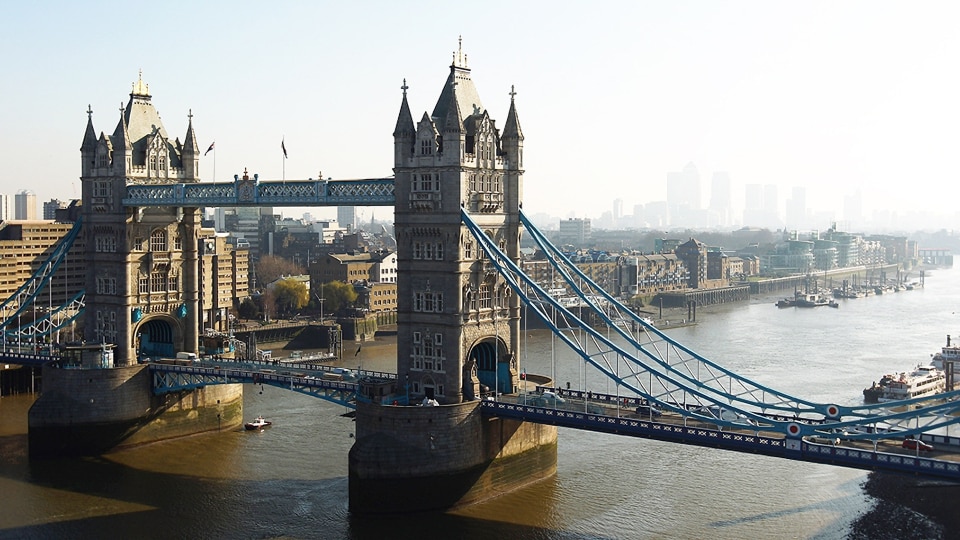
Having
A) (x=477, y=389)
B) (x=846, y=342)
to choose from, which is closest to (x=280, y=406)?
(x=477, y=389)

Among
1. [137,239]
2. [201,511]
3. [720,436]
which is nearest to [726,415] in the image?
[720,436]

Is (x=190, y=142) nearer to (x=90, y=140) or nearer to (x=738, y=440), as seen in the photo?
(x=90, y=140)

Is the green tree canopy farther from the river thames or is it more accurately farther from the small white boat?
the small white boat

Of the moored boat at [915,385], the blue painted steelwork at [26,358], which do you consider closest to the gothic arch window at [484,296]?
the blue painted steelwork at [26,358]

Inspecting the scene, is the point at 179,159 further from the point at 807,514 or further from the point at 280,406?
the point at 807,514

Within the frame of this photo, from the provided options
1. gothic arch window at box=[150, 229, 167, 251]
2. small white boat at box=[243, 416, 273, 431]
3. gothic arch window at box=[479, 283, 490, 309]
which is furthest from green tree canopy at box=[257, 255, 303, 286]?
gothic arch window at box=[479, 283, 490, 309]

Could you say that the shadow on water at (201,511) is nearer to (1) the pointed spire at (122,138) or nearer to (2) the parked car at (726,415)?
(2) the parked car at (726,415)
